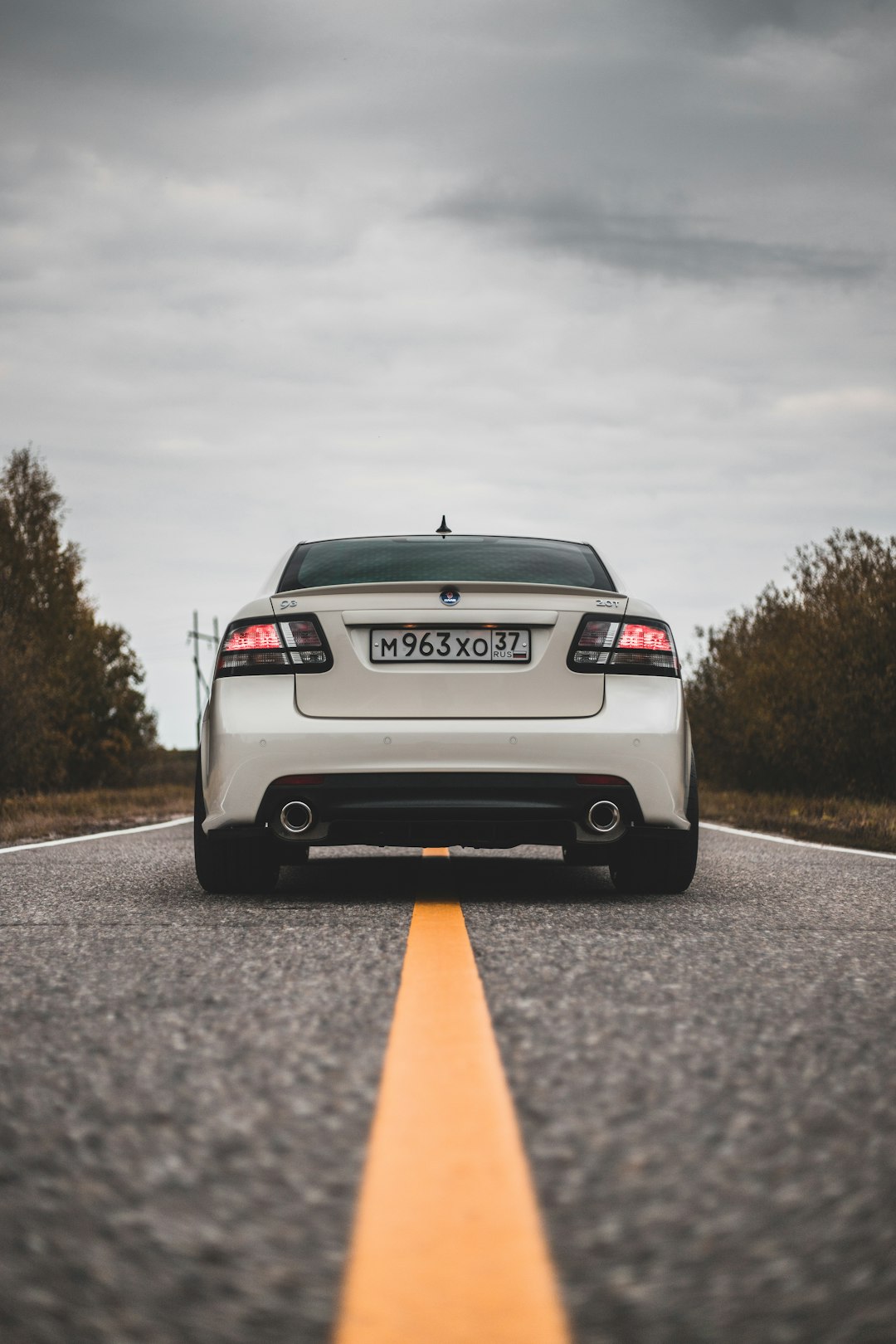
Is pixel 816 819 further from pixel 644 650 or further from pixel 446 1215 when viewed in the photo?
pixel 446 1215

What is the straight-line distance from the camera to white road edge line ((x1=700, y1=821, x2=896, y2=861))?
332 inches

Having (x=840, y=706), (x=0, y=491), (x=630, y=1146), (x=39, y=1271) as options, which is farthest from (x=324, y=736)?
(x=0, y=491)

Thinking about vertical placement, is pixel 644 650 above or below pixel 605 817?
above

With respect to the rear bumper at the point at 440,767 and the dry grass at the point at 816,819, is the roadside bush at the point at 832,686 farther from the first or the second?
the rear bumper at the point at 440,767

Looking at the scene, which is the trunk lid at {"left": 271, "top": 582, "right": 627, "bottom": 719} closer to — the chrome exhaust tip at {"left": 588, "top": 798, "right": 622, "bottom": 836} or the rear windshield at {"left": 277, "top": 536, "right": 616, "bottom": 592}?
the rear windshield at {"left": 277, "top": 536, "right": 616, "bottom": 592}

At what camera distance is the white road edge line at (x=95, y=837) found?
8602mm

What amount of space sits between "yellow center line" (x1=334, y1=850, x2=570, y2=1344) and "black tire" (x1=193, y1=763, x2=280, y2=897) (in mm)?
2614

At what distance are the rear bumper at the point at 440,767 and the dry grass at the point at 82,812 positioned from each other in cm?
554

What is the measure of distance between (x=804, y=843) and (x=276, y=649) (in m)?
6.29

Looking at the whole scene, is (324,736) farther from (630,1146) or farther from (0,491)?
(0,491)

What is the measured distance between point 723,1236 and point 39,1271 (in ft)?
2.73

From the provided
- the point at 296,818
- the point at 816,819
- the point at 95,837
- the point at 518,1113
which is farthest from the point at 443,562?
the point at 816,819

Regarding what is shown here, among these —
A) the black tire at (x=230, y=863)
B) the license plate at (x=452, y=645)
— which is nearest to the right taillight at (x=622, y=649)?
the license plate at (x=452, y=645)

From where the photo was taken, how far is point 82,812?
14.7 m
